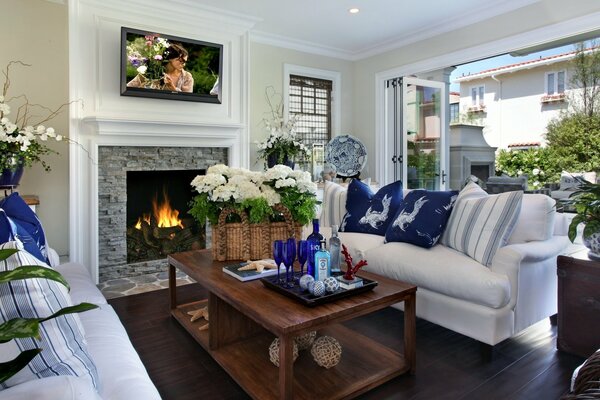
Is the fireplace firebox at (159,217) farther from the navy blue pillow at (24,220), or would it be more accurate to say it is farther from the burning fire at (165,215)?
the navy blue pillow at (24,220)

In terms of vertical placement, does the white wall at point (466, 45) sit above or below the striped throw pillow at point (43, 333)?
above

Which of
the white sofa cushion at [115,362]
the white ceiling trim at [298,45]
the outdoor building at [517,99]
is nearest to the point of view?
the white sofa cushion at [115,362]

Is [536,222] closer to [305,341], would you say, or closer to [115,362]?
[305,341]

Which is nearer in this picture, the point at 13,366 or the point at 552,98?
the point at 13,366

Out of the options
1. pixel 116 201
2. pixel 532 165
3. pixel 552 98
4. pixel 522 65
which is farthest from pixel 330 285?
pixel 522 65

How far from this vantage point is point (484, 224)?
102 inches

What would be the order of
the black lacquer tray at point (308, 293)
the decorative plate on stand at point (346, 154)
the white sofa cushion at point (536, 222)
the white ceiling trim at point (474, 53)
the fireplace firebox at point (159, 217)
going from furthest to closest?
1. the decorative plate on stand at point (346, 154)
2. the fireplace firebox at point (159, 217)
3. the white ceiling trim at point (474, 53)
4. the white sofa cushion at point (536, 222)
5. the black lacquer tray at point (308, 293)

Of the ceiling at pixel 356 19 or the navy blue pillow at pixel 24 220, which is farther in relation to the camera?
the ceiling at pixel 356 19

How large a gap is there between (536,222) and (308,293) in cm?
170

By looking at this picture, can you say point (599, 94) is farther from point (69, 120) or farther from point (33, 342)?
point (33, 342)

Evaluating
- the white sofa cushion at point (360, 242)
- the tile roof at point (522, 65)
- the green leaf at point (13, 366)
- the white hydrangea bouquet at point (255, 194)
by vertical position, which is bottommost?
the white sofa cushion at point (360, 242)

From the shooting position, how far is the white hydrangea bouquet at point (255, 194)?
8.41 feet

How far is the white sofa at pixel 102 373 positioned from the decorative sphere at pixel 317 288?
0.78 m

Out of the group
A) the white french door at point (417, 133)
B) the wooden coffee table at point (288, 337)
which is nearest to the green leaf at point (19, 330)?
the wooden coffee table at point (288, 337)
